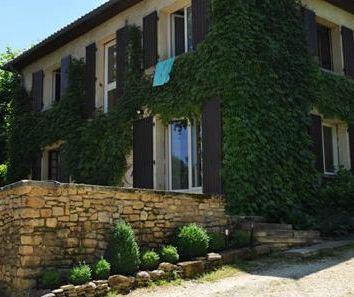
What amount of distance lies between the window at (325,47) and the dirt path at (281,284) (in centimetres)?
749

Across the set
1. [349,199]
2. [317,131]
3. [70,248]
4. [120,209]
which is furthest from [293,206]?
[70,248]

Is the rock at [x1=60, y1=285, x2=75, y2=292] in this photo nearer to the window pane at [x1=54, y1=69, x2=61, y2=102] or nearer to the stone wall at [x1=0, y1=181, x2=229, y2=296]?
the stone wall at [x1=0, y1=181, x2=229, y2=296]

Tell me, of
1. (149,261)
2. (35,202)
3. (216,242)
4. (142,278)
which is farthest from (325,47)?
(35,202)

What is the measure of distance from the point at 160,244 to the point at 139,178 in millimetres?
3996

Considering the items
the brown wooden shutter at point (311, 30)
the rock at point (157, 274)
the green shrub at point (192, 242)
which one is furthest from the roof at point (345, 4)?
the rock at point (157, 274)

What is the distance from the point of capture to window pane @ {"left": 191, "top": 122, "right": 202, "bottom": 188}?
1174cm

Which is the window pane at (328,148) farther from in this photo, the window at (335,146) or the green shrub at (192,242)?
the green shrub at (192,242)

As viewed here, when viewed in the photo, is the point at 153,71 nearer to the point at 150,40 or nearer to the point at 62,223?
the point at 150,40

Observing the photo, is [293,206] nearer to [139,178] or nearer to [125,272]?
[139,178]

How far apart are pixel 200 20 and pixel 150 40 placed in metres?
1.79

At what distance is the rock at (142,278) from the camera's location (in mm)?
7625

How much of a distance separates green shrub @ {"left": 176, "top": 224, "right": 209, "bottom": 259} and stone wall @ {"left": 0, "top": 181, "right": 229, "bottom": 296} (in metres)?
0.36

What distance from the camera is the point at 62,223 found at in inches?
305

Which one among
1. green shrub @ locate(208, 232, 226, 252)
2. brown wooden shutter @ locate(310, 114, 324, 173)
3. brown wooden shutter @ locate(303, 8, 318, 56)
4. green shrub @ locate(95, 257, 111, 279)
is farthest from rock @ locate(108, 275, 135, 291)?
brown wooden shutter @ locate(303, 8, 318, 56)
